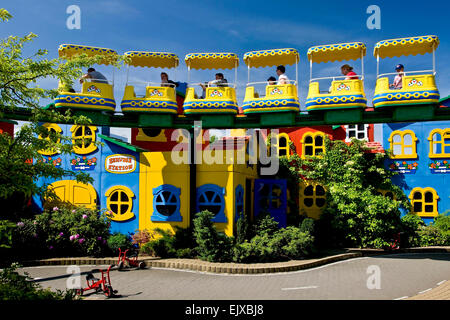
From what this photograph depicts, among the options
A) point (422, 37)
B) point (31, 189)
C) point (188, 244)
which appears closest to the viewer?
point (31, 189)

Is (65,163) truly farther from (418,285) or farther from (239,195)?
(418,285)

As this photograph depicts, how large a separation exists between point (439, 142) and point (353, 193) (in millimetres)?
A: 5600

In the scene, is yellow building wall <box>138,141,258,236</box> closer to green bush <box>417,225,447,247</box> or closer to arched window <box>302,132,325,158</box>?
arched window <box>302,132,325,158</box>

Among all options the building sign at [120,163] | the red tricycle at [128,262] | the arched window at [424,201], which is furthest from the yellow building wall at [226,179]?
the arched window at [424,201]

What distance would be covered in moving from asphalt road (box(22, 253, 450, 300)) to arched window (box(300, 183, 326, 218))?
568 cm

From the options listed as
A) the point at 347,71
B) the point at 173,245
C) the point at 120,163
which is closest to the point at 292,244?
the point at 173,245

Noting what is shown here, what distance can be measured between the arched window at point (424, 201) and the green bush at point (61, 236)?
564 inches

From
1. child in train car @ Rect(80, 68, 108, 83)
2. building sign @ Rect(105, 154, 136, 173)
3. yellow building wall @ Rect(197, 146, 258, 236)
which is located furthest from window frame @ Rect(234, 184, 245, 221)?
child in train car @ Rect(80, 68, 108, 83)

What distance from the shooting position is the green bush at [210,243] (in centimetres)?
1247

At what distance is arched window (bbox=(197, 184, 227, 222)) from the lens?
14148 millimetres

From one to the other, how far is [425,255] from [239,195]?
314 inches

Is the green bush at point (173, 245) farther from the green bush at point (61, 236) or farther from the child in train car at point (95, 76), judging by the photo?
the child in train car at point (95, 76)

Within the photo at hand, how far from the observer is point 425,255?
14898 millimetres

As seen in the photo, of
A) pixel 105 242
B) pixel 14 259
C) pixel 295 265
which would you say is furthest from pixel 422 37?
pixel 14 259
